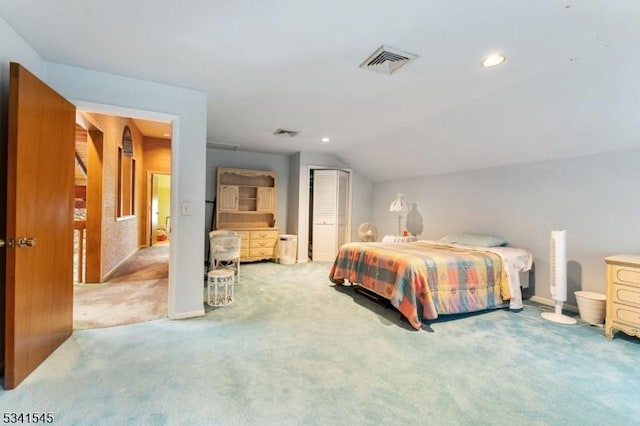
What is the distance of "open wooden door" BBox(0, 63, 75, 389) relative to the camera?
1.82 metres

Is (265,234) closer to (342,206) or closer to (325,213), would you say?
(325,213)

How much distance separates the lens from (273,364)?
2162 mm

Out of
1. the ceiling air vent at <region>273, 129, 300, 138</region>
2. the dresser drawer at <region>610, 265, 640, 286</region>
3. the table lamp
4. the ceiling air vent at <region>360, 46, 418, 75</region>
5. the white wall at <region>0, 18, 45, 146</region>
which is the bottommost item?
the dresser drawer at <region>610, 265, 640, 286</region>

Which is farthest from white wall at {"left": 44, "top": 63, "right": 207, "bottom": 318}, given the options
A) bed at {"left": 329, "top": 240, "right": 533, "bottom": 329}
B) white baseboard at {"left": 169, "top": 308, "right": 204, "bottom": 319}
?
bed at {"left": 329, "top": 240, "right": 533, "bottom": 329}

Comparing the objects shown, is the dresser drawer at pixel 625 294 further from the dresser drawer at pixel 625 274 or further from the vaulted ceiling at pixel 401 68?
the vaulted ceiling at pixel 401 68

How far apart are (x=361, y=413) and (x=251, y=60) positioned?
260 cm

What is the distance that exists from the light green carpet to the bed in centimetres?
20

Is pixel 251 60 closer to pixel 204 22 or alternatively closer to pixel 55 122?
pixel 204 22

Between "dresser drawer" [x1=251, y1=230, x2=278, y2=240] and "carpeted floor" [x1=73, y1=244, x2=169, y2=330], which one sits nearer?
"carpeted floor" [x1=73, y1=244, x2=169, y2=330]

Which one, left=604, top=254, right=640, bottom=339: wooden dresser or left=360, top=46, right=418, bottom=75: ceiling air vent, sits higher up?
left=360, top=46, right=418, bottom=75: ceiling air vent

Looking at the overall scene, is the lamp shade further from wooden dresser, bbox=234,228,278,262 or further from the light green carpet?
the light green carpet

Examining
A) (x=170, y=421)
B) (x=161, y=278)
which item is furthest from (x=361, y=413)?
(x=161, y=278)

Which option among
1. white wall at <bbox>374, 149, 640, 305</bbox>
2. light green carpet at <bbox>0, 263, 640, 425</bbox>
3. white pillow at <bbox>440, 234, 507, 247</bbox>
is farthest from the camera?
white pillow at <bbox>440, 234, 507, 247</bbox>

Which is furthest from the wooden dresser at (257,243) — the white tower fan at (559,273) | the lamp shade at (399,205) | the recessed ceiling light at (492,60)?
the recessed ceiling light at (492,60)
